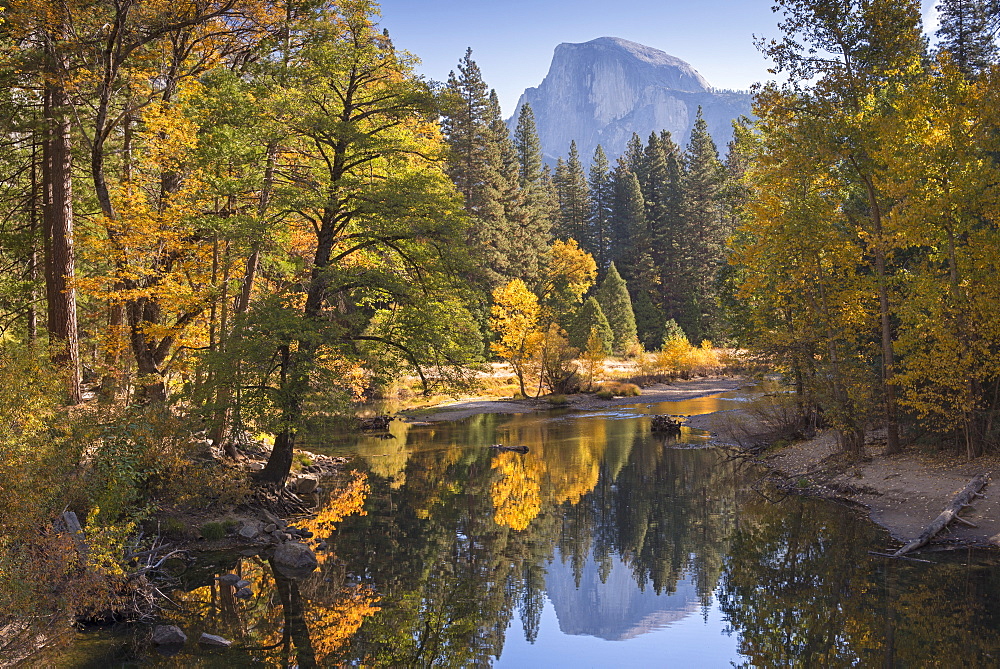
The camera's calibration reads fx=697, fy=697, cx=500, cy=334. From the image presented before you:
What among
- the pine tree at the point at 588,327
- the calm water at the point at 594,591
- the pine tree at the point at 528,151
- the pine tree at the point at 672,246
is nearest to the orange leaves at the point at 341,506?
the calm water at the point at 594,591

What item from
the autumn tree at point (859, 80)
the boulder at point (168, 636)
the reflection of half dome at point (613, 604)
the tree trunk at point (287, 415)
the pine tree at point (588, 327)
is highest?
the autumn tree at point (859, 80)

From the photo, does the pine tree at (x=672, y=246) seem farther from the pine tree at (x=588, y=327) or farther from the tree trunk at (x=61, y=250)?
the tree trunk at (x=61, y=250)

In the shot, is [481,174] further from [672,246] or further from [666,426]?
[666,426]

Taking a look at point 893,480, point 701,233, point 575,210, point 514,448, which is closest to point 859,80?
point 893,480

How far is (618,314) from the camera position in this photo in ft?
193

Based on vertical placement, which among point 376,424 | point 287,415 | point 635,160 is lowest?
point 376,424

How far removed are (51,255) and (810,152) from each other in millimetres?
18751

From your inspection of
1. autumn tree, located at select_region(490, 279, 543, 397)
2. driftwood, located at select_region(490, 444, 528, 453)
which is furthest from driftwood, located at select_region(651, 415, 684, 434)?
autumn tree, located at select_region(490, 279, 543, 397)

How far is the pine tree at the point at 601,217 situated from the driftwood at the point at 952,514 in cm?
6824

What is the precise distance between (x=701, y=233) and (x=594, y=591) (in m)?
66.2

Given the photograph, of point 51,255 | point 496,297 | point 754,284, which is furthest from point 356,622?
point 496,297

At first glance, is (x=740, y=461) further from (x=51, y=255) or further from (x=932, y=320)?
(x=51, y=255)

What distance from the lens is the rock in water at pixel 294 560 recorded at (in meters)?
12.6

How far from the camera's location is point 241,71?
1870cm
